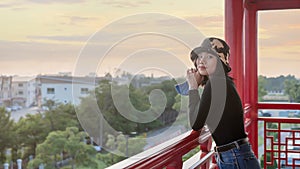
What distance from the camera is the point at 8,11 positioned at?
3.25 feet

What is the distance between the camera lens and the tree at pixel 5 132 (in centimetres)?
92

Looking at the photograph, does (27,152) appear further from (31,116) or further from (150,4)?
(150,4)

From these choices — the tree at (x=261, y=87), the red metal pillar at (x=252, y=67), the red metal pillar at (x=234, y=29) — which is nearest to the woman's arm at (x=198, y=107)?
the red metal pillar at (x=234, y=29)

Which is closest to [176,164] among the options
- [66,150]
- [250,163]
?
[250,163]

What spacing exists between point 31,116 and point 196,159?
1.51m

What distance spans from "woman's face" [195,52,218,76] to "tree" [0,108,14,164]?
1.23m

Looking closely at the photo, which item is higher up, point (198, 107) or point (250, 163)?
point (198, 107)

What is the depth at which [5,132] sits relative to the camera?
94 cm

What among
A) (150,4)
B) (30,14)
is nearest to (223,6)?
(150,4)

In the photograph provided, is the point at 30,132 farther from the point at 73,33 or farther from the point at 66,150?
the point at 73,33

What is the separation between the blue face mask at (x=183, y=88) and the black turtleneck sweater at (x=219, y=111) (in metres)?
0.03

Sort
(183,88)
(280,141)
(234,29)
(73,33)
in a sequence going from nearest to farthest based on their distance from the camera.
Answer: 1. (73,33)
2. (183,88)
3. (234,29)
4. (280,141)

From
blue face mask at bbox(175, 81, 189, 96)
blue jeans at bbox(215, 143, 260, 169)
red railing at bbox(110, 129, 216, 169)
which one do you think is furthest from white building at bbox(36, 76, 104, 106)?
blue jeans at bbox(215, 143, 260, 169)

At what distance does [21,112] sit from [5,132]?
6 centimetres
